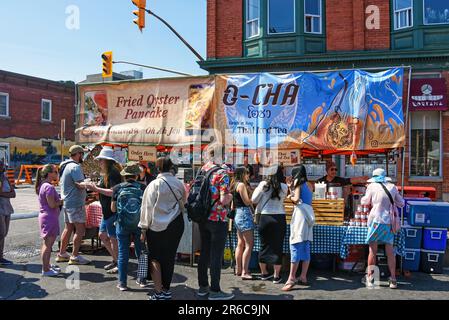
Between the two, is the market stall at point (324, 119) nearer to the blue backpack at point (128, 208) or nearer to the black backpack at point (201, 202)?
the black backpack at point (201, 202)

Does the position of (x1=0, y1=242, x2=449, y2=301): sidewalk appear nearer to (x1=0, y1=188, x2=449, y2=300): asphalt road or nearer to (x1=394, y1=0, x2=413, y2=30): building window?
(x1=0, y1=188, x2=449, y2=300): asphalt road

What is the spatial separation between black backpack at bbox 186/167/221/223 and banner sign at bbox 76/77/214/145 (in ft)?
7.37

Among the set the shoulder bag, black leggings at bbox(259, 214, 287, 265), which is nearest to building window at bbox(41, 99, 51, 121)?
black leggings at bbox(259, 214, 287, 265)

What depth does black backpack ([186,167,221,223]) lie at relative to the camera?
5176mm

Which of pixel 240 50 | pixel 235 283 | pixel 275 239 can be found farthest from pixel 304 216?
pixel 240 50

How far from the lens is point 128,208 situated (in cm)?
551

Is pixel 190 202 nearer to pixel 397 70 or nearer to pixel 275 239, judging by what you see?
pixel 275 239

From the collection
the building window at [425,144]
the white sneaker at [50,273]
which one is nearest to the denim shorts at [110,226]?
the white sneaker at [50,273]

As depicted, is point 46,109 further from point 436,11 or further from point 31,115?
point 436,11

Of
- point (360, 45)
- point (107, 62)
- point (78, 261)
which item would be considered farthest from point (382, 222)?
point (107, 62)

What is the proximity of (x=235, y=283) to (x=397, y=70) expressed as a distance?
4.35m

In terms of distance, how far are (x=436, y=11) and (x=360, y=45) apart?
9.29 feet

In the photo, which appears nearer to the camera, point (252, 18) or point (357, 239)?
point (357, 239)

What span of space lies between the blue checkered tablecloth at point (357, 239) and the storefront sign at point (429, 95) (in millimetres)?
8578
